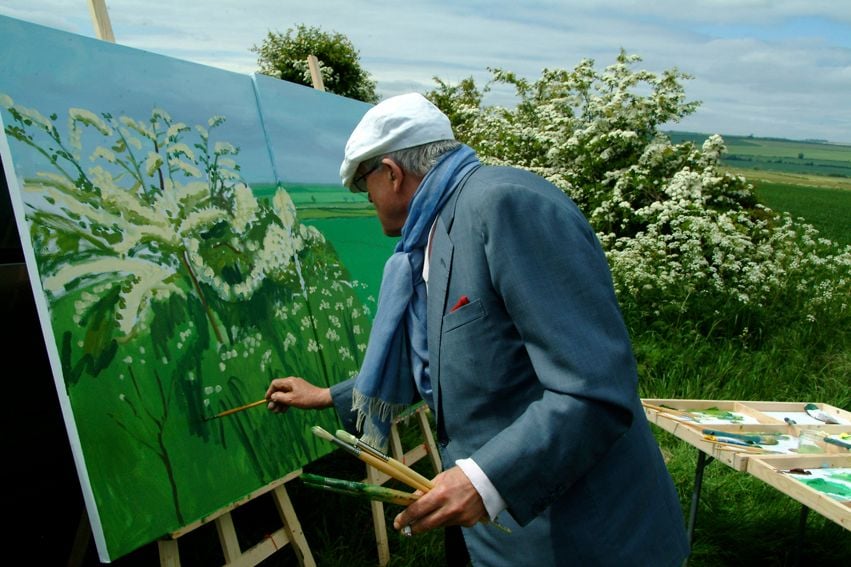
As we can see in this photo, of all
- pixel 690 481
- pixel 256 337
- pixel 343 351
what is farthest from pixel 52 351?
pixel 690 481

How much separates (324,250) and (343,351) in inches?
17.3

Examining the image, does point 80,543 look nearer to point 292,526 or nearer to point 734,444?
point 292,526

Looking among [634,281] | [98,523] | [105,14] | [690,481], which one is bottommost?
[690,481]

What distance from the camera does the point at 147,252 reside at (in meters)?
2.21

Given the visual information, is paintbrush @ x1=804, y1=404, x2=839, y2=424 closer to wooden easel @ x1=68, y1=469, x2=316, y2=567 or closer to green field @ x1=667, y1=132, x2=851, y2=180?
wooden easel @ x1=68, y1=469, x2=316, y2=567

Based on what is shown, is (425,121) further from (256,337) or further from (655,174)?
(655,174)

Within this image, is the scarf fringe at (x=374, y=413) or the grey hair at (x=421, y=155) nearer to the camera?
the grey hair at (x=421, y=155)

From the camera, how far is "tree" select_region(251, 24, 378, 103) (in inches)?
726

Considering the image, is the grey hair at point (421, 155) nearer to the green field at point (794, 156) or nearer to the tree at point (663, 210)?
the tree at point (663, 210)

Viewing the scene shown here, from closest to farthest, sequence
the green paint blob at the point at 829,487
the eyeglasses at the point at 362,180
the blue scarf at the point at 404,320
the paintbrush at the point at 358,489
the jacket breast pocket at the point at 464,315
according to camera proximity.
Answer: the paintbrush at the point at 358,489
the jacket breast pocket at the point at 464,315
the blue scarf at the point at 404,320
the eyeglasses at the point at 362,180
the green paint blob at the point at 829,487

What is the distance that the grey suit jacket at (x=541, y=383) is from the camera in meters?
1.28

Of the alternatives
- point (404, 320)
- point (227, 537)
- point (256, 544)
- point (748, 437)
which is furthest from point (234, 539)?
point (748, 437)

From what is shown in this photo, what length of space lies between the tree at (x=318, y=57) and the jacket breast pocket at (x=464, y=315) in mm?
17252

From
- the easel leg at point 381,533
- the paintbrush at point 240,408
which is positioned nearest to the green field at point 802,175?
the easel leg at point 381,533
